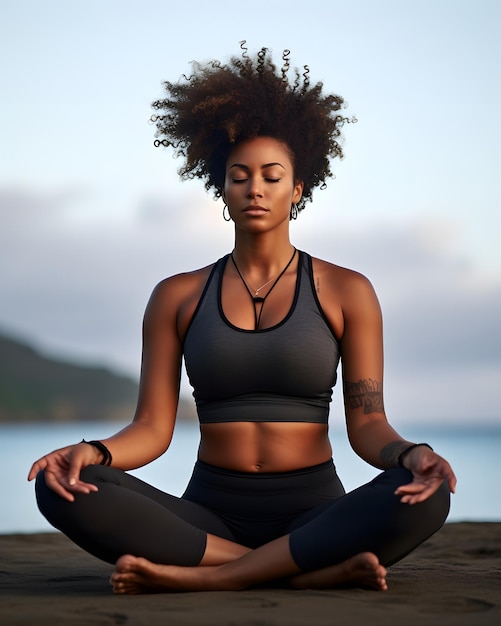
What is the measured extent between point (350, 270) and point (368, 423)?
2.04ft

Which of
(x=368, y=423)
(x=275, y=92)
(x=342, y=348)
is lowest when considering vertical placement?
(x=368, y=423)

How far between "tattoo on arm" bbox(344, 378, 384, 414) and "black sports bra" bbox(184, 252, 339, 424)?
8 cm

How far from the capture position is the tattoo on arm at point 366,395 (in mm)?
3828

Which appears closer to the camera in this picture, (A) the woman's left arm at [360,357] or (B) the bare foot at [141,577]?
(B) the bare foot at [141,577]

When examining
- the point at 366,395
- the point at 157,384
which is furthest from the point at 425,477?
the point at 157,384

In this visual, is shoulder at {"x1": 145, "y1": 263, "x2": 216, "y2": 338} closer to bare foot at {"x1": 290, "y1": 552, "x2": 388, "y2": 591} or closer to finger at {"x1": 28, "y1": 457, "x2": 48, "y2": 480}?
finger at {"x1": 28, "y1": 457, "x2": 48, "y2": 480}

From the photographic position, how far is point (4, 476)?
15008 millimetres

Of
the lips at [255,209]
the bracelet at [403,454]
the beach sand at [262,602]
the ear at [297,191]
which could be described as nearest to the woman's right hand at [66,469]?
the beach sand at [262,602]

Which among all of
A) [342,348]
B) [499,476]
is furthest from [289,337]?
[499,476]

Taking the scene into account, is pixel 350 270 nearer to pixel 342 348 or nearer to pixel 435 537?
pixel 342 348

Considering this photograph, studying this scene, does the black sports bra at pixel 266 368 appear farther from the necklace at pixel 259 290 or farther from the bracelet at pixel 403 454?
the bracelet at pixel 403 454

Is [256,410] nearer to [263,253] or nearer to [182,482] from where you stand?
[263,253]

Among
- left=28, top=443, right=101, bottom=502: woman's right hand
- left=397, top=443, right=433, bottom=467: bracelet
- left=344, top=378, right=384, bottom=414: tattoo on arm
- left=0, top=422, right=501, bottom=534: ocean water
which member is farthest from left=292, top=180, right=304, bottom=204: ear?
left=0, top=422, right=501, bottom=534: ocean water

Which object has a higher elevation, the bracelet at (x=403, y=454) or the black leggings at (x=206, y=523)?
the bracelet at (x=403, y=454)
